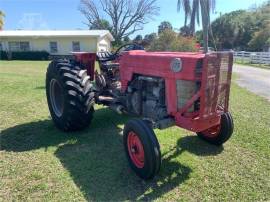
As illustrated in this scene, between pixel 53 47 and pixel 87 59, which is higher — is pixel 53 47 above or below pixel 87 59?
above

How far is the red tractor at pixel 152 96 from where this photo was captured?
11.6 ft

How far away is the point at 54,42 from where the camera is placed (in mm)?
31422

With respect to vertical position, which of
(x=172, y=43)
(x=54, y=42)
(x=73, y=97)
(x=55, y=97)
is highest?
(x=54, y=42)

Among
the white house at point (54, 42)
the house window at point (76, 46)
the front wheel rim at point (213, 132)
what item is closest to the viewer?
the front wheel rim at point (213, 132)

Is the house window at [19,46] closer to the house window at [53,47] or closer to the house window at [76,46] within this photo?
the house window at [53,47]

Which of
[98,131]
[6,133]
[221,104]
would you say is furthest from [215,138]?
[6,133]

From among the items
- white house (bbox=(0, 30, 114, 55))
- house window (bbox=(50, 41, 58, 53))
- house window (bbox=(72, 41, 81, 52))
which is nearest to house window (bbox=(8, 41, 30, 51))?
white house (bbox=(0, 30, 114, 55))

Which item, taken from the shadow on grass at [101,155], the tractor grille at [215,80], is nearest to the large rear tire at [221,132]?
the shadow on grass at [101,155]

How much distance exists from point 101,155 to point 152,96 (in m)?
1.18

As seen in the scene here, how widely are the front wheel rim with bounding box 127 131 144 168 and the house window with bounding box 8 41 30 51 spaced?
3105 cm

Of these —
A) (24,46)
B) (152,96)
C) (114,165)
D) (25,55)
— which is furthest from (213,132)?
(24,46)

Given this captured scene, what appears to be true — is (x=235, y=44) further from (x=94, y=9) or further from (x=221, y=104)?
(x=221, y=104)

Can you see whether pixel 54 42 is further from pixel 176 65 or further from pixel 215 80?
pixel 215 80

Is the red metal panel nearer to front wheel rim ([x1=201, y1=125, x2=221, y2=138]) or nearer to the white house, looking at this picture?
front wheel rim ([x1=201, y1=125, x2=221, y2=138])
